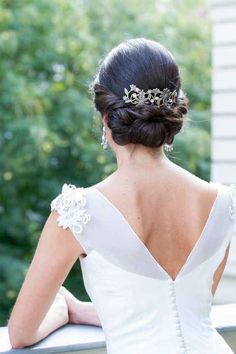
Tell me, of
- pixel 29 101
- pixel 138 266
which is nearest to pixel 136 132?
pixel 138 266

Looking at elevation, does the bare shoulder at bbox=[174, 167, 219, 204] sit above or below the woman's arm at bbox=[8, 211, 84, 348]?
above

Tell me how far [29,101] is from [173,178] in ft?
14.9

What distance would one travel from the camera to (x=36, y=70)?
6.58 metres

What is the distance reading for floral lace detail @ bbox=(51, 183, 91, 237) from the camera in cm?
159

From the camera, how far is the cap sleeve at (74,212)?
62.8 inches

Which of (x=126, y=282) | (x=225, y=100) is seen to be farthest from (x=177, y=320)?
(x=225, y=100)

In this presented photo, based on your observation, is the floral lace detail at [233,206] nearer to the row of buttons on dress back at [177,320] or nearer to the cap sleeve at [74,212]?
the row of buttons on dress back at [177,320]

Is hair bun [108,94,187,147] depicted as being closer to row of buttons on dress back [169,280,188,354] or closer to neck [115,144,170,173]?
neck [115,144,170,173]

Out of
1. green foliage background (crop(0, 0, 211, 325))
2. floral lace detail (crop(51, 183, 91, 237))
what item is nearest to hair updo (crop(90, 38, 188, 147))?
floral lace detail (crop(51, 183, 91, 237))

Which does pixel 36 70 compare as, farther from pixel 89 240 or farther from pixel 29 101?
pixel 89 240

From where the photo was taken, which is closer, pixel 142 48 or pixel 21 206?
pixel 142 48

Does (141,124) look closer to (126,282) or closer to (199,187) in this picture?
(199,187)

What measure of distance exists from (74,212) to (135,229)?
12cm

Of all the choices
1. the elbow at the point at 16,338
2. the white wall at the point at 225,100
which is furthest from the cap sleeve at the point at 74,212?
the white wall at the point at 225,100
